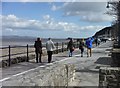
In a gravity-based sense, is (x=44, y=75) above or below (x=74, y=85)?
above

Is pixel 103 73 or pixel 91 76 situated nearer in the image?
pixel 103 73

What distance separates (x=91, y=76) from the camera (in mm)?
14086

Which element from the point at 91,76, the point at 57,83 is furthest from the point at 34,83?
the point at 91,76

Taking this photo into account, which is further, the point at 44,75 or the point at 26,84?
the point at 44,75

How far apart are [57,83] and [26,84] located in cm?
258

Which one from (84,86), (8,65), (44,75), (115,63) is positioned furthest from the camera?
(8,65)

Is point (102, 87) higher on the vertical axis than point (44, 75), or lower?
lower

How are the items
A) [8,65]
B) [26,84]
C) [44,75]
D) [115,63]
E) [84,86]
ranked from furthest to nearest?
[8,65] < [115,63] < [84,86] < [44,75] < [26,84]

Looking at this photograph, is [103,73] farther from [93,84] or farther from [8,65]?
[8,65]

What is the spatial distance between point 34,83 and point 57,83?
2.39 metres

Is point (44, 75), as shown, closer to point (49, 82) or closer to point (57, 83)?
point (49, 82)

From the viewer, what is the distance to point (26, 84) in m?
6.12

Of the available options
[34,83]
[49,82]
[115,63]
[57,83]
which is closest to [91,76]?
[115,63]

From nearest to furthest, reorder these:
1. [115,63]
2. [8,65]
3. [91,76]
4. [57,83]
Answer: [57,83] → [91,76] → [115,63] → [8,65]
